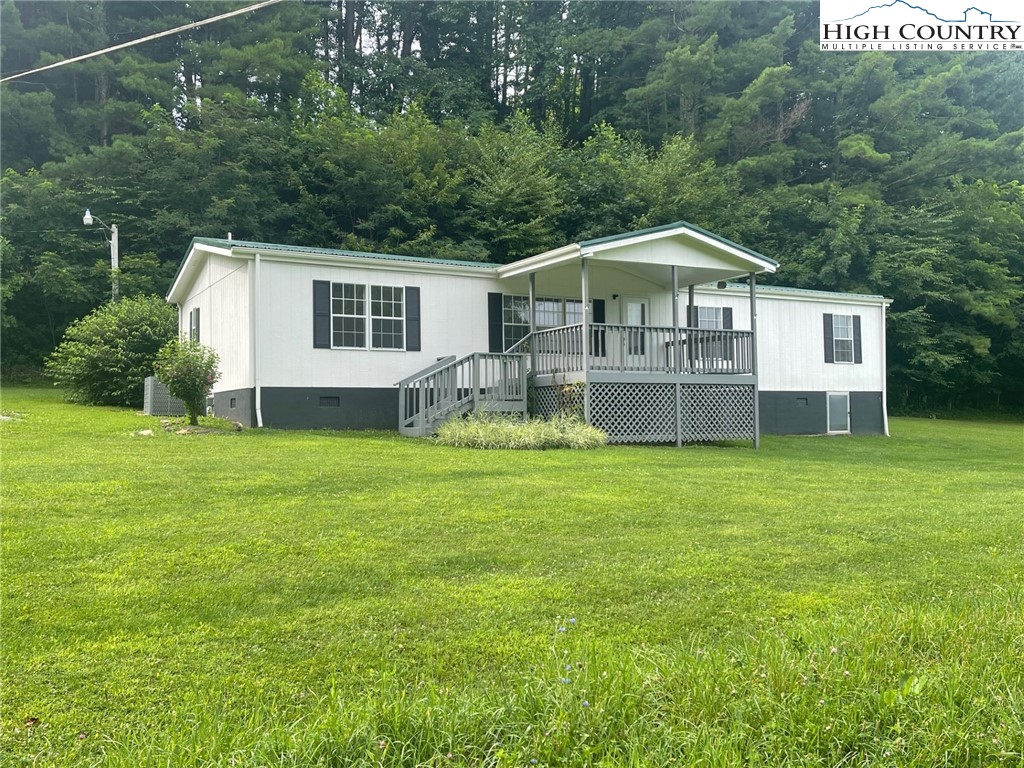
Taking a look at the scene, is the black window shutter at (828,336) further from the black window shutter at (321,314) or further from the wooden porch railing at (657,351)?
the black window shutter at (321,314)

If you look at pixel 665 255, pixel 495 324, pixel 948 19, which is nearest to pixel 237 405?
pixel 495 324

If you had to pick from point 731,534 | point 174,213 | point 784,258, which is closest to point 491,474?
point 731,534

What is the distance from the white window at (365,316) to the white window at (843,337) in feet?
32.4

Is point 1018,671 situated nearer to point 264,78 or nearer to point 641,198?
point 641,198

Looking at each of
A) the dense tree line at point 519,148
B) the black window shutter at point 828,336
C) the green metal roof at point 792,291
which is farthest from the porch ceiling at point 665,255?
the dense tree line at point 519,148

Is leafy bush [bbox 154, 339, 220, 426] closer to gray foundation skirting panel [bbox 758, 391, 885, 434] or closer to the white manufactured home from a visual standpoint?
the white manufactured home

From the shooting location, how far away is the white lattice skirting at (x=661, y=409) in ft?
42.9

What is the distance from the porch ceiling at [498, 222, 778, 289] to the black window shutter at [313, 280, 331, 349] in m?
3.15

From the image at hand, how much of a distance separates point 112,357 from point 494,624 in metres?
16.3

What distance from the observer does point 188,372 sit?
467 inches

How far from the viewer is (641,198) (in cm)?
2734

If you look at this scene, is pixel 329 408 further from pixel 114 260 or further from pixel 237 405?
pixel 114 260

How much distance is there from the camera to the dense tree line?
84.4 feet

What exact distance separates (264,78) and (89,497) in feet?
89.4
